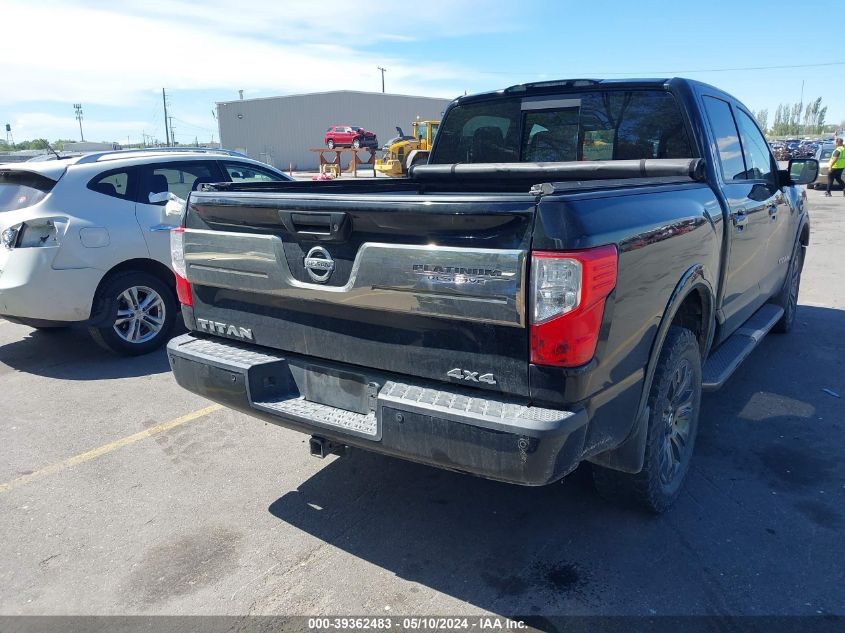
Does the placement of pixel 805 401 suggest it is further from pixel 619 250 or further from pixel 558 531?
pixel 619 250

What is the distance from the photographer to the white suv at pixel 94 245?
536 cm

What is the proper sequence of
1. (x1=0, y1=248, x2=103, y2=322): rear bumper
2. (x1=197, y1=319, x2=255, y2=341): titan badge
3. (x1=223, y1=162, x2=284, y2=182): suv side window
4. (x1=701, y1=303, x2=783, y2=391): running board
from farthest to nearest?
1. (x1=223, y1=162, x2=284, y2=182): suv side window
2. (x1=0, y1=248, x2=103, y2=322): rear bumper
3. (x1=701, y1=303, x2=783, y2=391): running board
4. (x1=197, y1=319, x2=255, y2=341): titan badge

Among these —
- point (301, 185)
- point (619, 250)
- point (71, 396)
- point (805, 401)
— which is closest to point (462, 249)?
point (619, 250)

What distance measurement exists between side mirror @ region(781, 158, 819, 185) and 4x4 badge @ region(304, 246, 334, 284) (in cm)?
412

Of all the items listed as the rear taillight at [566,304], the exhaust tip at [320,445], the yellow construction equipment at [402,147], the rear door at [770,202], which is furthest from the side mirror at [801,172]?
the yellow construction equipment at [402,147]

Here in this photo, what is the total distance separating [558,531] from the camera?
313 centimetres

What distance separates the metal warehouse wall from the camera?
49.4 meters

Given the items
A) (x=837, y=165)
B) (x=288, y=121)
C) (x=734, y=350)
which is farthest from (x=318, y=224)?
(x=288, y=121)

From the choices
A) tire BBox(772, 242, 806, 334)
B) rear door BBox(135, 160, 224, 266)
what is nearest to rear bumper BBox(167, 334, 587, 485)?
rear door BBox(135, 160, 224, 266)

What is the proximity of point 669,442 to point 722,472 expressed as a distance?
66 centimetres

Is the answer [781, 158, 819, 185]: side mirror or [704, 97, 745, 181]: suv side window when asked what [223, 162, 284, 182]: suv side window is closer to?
[704, 97, 745, 181]: suv side window

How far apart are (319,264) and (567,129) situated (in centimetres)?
238

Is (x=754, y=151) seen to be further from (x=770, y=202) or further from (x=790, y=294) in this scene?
(x=790, y=294)

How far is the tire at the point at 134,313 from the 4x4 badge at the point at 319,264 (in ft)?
12.2
